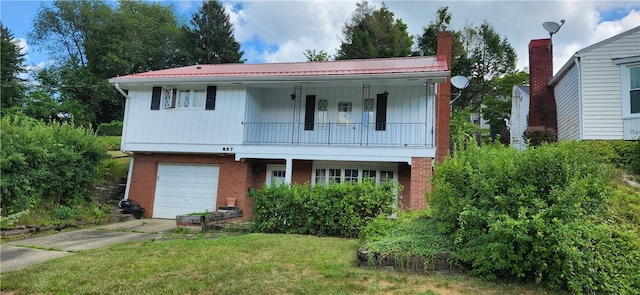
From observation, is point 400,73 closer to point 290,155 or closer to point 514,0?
point 290,155

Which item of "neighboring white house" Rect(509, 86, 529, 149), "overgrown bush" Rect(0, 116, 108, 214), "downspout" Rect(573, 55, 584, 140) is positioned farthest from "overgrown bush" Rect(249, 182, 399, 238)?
"neighboring white house" Rect(509, 86, 529, 149)

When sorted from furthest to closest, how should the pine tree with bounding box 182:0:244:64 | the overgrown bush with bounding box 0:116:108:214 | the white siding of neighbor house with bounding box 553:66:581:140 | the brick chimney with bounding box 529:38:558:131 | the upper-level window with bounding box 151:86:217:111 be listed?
the pine tree with bounding box 182:0:244:64 → the brick chimney with bounding box 529:38:558:131 → the upper-level window with bounding box 151:86:217:111 → the white siding of neighbor house with bounding box 553:66:581:140 → the overgrown bush with bounding box 0:116:108:214

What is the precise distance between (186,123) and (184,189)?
228 cm

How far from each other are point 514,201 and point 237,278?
11.4 ft

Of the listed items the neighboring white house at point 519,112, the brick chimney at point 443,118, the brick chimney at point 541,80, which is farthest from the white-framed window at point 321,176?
the neighboring white house at point 519,112

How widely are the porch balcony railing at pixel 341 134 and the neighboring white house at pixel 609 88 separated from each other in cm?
489

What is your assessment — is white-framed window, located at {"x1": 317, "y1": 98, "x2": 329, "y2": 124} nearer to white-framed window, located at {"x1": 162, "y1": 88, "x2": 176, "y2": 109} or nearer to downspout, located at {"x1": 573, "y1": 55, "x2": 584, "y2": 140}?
white-framed window, located at {"x1": 162, "y1": 88, "x2": 176, "y2": 109}

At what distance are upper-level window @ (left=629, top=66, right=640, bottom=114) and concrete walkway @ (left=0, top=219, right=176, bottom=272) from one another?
536 inches

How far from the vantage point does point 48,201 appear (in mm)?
10242

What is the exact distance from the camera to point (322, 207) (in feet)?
26.0

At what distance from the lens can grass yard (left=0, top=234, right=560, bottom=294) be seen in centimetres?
411

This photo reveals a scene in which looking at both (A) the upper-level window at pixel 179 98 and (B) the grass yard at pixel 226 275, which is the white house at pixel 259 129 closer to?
(A) the upper-level window at pixel 179 98

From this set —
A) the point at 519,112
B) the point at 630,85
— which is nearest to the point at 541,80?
the point at 630,85

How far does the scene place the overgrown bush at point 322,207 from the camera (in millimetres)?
7738
